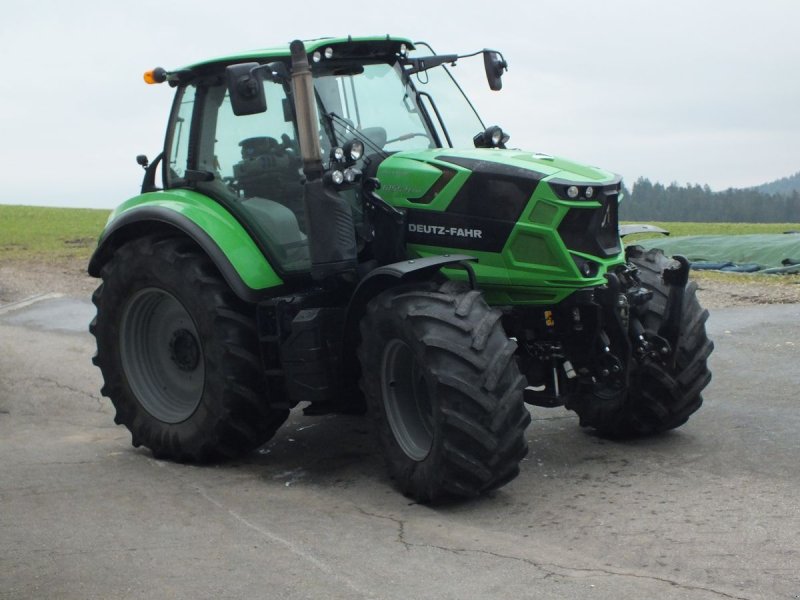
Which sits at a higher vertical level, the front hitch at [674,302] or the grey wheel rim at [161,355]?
the front hitch at [674,302]

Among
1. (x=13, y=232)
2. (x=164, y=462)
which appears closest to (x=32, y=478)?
A: (x=164, y=462)

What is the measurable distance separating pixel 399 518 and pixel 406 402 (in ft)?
2.66

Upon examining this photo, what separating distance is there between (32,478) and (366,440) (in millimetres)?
2279

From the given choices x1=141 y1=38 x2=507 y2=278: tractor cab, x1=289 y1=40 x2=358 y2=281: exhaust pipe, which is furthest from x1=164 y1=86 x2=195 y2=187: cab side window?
x1=289 y1=40 x2=358 y2=281: exhaust pipe

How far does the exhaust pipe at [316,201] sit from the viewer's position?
279 inches

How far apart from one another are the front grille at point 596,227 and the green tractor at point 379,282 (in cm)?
1

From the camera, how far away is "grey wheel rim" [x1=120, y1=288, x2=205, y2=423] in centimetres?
820

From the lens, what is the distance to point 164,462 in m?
Result: 8.12

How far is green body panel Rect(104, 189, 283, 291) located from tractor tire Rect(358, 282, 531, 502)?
1.12 meters

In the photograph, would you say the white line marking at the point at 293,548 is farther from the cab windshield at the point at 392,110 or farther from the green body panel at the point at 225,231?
the cab windshield at the point at 392,110

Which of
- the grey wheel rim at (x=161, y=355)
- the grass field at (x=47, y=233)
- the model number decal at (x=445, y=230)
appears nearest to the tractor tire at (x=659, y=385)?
the model number decal at (x=445, y=230)

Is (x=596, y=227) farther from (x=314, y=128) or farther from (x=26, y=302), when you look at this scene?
(x=26, y=302)

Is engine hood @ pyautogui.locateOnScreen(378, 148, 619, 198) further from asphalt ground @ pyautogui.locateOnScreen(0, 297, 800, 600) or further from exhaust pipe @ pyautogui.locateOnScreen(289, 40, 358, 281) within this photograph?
asphalt ground @ pyautogui.locateOnScreen(0, 297, 800, 600)

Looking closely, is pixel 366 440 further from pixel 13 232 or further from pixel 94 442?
pixel 13 232
